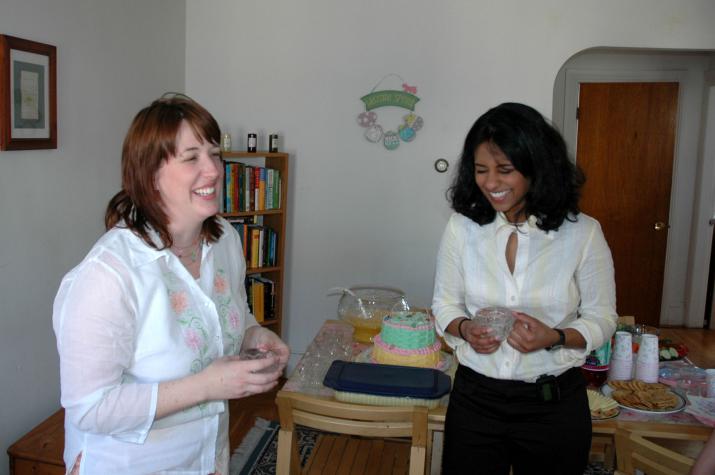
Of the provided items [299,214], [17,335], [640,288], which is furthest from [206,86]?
[640,288]

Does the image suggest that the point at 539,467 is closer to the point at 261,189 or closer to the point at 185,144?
the point at 185,144

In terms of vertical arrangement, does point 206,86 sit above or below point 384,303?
above

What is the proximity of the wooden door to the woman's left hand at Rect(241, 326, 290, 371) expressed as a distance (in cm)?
419

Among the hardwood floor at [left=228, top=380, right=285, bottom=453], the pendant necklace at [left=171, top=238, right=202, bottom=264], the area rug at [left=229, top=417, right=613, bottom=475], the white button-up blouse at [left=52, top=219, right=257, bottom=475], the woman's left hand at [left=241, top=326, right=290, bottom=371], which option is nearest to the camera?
the white button-up blouse at [left=52, top=219, right=257, bottom=475]

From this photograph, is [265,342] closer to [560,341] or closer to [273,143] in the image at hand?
[560,341]

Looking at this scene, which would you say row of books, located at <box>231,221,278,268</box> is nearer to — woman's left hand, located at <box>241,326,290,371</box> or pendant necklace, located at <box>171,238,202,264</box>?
woman's left hand, located at <box>241,326,290,371</box>

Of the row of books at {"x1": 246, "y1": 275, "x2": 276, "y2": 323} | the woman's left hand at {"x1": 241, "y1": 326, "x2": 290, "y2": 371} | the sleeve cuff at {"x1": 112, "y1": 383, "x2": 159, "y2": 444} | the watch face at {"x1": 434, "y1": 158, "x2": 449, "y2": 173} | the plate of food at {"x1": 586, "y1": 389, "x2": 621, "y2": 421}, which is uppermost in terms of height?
the watch face at {"x1": 434, "y1": 158, "x2": 449, "y2": 173}

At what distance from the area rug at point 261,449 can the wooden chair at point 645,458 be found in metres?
1.59

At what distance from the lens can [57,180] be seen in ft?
9.49

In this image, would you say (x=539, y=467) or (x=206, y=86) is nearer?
(x=539, y=467)

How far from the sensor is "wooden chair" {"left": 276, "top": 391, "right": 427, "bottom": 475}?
177 centimetres

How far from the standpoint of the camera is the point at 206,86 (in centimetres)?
425

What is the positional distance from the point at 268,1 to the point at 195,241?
312 centimetres

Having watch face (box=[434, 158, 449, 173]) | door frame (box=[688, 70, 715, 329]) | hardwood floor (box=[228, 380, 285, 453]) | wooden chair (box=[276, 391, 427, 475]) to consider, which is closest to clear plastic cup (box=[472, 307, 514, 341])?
wooden chair (box=[276, 391, 427, 475])
